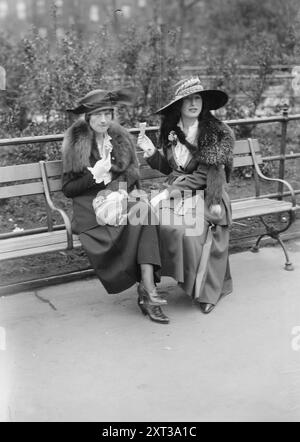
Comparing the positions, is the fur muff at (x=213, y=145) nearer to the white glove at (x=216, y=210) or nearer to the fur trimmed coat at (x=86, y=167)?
the white glove at (x=216, y=210)

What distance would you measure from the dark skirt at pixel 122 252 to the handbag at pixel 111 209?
0.05 meters

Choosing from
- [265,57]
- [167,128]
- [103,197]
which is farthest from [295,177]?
[103,197]

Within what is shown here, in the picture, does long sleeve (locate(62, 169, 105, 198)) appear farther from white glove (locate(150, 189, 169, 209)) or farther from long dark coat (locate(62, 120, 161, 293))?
white glove (locate(150, 189, 169, 209))

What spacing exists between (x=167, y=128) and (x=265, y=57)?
4.50 meters

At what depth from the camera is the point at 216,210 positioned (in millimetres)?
4578

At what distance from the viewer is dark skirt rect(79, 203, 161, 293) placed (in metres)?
4.24

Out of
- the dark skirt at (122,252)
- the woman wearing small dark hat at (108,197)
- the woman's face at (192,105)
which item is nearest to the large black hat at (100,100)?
the woman wearing small dark hat at (108,197)

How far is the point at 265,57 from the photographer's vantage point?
28.8ft

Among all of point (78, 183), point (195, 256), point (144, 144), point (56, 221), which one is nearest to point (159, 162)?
point (144, 144)

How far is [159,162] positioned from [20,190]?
3.61ft

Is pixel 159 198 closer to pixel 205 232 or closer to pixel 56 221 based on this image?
pixel 205 232

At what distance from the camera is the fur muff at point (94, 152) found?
14.4 feet

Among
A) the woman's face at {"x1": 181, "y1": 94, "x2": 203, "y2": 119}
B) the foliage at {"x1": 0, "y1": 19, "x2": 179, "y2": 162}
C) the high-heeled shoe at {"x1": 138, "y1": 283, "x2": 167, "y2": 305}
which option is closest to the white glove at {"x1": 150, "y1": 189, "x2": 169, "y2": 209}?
the woman's face at {"x1": 181, "y1": 94, "x2": 203, "y2": 119}

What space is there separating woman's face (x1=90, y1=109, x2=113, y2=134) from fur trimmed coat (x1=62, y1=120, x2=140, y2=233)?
58 millimetres
